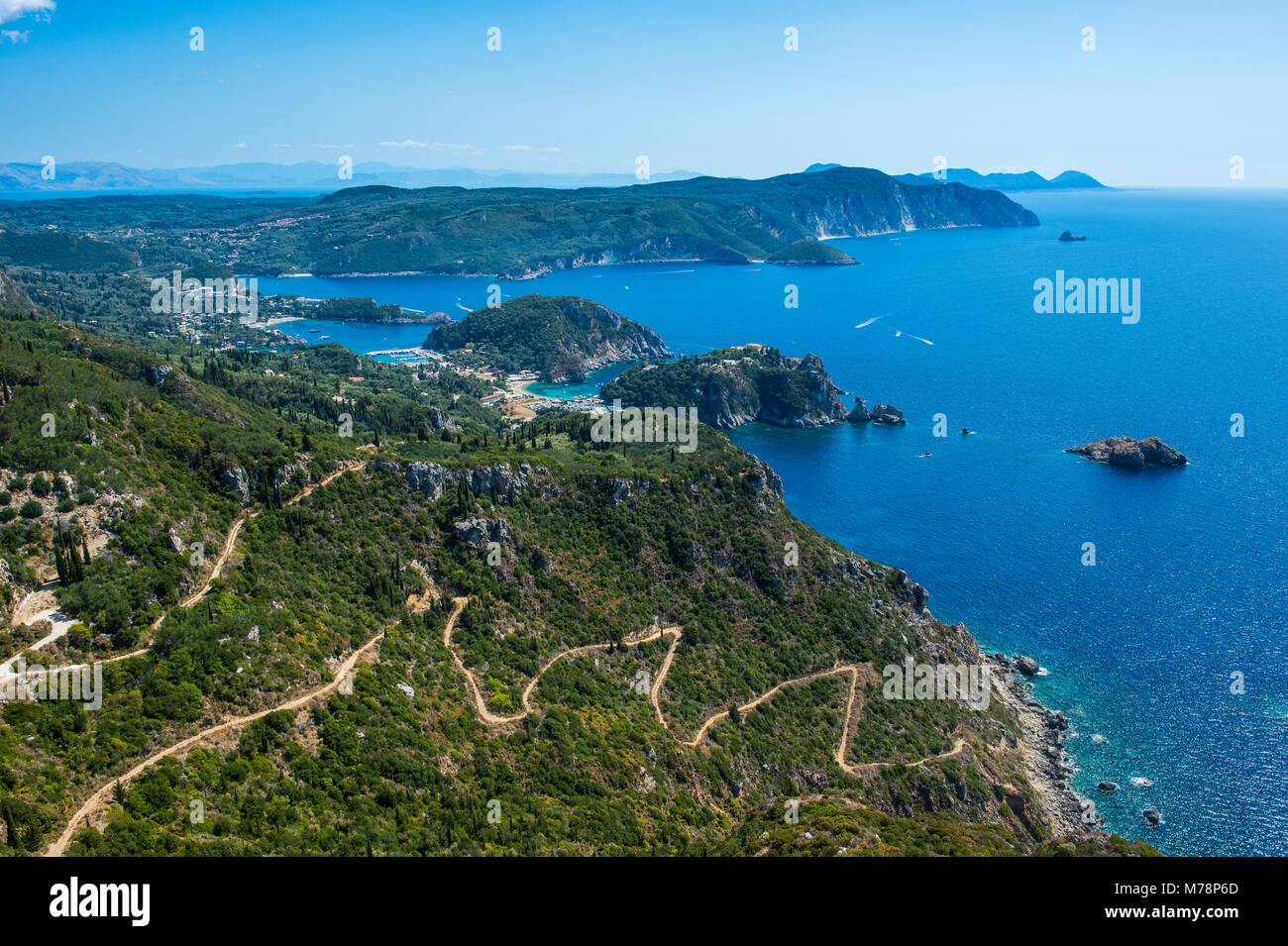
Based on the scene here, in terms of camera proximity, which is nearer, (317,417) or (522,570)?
(522,570)

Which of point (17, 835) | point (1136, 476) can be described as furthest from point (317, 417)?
point (1136, 476)

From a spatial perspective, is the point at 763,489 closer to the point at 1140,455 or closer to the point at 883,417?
the point at 1140,455

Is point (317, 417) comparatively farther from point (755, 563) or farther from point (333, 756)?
point (333, 756)

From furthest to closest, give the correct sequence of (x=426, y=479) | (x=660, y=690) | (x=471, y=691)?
(x=426, y=479) < (x=660, y=690) < (x=471, y=691)

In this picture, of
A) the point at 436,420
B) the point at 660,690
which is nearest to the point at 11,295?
the point at 436,420

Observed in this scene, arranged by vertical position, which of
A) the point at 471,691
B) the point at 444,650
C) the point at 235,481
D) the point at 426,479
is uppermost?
the point at 235,481

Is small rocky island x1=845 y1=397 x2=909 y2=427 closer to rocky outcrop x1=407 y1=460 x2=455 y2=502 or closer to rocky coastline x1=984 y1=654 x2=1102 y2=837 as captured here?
rocky coastline x1=984 y1=654 x2=1102 y2=837
